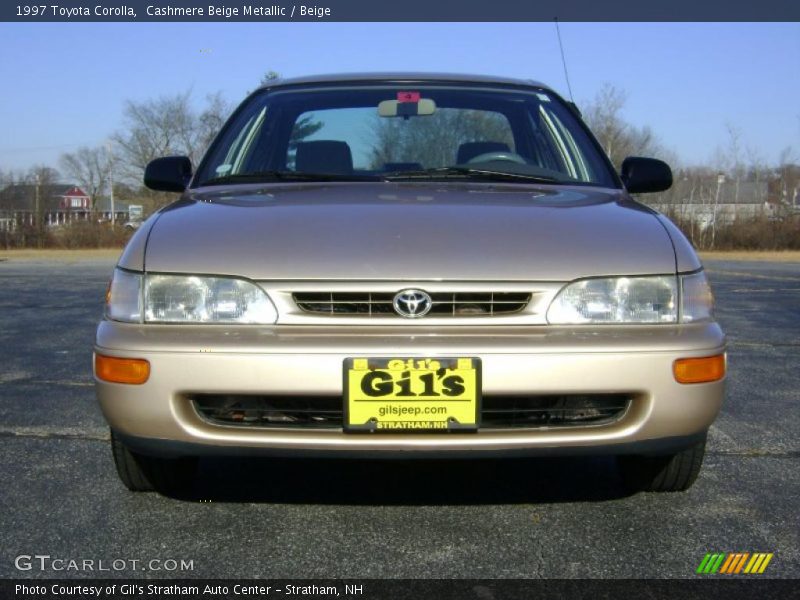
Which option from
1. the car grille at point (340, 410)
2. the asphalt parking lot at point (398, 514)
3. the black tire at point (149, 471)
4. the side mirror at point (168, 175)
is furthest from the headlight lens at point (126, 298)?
the side mirror at point (168, 175)

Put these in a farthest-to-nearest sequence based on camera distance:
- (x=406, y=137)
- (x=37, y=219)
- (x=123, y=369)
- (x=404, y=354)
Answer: (x=37, y=219), (x=406, y=137), (x=123, y=369), (x=404, y=354)

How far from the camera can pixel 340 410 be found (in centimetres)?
236

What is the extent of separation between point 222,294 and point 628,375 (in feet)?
3.78

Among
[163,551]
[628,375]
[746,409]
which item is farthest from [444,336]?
[746,409]

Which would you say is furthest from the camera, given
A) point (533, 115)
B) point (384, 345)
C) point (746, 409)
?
point (746, 409)

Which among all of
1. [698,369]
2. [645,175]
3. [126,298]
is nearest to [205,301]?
[126,298]

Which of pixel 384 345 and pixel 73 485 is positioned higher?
pixel 384 345

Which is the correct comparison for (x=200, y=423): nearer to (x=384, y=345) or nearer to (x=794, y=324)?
(x=384, y=345)

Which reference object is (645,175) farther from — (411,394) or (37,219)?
(37,219)

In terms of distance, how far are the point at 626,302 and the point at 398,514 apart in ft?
3.22

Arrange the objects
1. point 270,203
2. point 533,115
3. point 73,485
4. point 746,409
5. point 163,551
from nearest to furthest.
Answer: point 163,551 → point 270,203 → point 73,485 → point 533,115 → point 746,409

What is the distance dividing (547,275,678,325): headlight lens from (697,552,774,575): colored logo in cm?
67

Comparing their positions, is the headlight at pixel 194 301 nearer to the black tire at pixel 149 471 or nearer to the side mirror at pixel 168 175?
the black tire at pixel 149 471

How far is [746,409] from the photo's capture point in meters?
4.35
